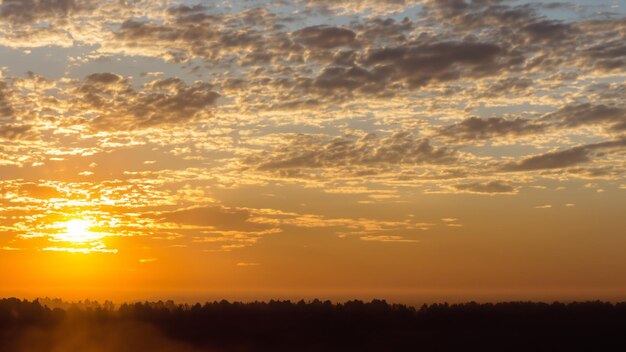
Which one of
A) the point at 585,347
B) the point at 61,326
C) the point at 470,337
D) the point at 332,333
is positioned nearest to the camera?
the point at 585,347

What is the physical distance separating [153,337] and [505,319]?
35.5 metres

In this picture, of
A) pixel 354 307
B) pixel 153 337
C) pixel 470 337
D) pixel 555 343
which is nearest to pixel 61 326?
pixel 153 337

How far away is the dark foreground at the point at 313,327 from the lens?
76812 millimetres

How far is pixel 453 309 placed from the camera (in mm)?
102625

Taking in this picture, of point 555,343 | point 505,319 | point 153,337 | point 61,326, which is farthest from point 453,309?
point 61,326

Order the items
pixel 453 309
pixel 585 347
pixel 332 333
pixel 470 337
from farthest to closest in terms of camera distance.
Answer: pixel 453 309 < pixel 332 333 < pixel 470 337 < pixel 585 347

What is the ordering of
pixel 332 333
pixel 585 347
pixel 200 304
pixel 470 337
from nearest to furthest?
pixel 585 347 → pixel 470 337 → pixel 332 333 → pixel 200 304

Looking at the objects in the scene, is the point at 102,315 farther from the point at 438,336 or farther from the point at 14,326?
the point at 438,336

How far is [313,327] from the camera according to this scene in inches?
3661

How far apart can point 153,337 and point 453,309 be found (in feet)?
113

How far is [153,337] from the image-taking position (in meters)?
85.7

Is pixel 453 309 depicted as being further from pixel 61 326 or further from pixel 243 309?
pixel 61 326

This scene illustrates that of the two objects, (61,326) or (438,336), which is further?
(61,326)

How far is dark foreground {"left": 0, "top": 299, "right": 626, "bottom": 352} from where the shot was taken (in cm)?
7681
